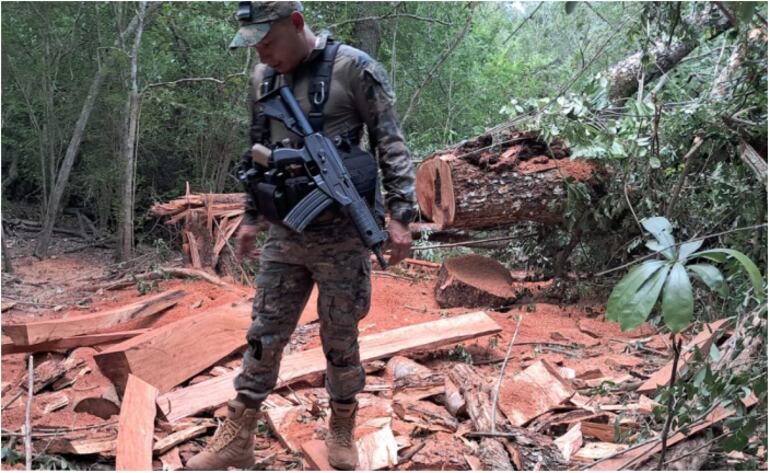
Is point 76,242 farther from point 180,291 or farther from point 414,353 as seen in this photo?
point 414,353

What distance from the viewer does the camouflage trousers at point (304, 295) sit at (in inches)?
106

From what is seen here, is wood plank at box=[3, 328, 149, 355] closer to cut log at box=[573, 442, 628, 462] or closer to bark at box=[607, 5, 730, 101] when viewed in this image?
cut log at box=[573, 442, 628, 462]

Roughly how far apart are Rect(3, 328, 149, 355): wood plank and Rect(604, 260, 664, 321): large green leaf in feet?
10.8

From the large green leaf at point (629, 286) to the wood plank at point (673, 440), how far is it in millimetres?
1009

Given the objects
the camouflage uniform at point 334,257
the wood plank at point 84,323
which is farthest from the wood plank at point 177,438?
the wood plank at point 84,323

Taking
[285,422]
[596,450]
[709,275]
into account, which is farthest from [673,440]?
[285,422]

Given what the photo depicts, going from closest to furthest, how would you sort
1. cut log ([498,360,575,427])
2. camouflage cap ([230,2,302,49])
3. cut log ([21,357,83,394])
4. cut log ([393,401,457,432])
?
1. camouflage cap ([230,2,302,49])
2. cut log ([393,401,457,432])
3. cut log ([498,360,575,427])
4. cut log ([21,357,83,394])

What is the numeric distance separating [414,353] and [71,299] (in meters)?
3.66

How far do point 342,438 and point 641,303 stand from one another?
58.7 inches

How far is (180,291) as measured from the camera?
17.7 ft

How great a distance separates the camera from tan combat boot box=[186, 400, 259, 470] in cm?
272

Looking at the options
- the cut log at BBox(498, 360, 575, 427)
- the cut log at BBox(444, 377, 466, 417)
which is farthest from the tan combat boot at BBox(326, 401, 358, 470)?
the cut log at BBox(498, 360, 575, 427)

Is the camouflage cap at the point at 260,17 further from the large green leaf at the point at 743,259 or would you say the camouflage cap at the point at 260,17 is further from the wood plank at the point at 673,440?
the wood plank at the point at 673,440

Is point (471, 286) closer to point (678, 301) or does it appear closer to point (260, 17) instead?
point (260, 17)
